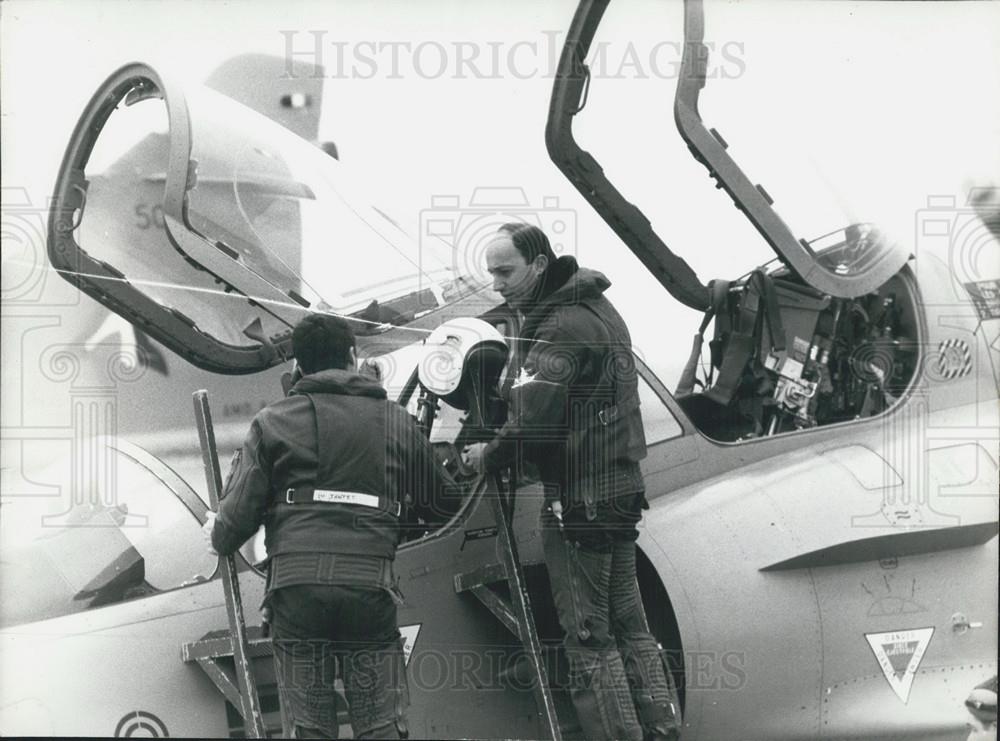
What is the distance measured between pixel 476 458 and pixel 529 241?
0.76 m

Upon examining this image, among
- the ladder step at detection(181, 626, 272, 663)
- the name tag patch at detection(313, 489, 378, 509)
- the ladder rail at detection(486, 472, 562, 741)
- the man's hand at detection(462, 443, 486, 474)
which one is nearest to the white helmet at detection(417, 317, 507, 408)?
the man's hand at detection(462, 443, 486, 474)

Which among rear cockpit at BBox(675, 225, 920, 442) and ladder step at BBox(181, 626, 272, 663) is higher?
rear cockpit at BBox(675, 225, 920, 442)

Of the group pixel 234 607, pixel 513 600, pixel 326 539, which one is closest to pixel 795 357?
pixel 513 600

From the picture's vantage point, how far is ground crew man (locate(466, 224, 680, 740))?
3.82 metres

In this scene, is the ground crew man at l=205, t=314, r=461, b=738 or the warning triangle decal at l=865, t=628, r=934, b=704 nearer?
the ground crew man at l=205, t=314, r=461, b=738

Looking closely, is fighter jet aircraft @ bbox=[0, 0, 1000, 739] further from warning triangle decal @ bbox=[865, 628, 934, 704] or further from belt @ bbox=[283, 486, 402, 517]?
belt @ bbox=[283, 486, 402, 517]

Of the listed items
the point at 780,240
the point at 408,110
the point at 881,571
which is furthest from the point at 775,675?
the point at 408,110

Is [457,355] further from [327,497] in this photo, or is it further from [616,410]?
[327,497]

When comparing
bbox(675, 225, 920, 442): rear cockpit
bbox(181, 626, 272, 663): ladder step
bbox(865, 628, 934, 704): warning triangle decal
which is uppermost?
bbox(675, 225, 920, 442): rear cockpit

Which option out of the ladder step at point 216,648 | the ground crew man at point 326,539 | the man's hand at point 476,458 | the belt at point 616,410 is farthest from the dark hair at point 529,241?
the ladder step at point 216,648

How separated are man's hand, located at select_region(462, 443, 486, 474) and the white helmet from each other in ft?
0.68

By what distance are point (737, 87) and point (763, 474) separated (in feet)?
4.57

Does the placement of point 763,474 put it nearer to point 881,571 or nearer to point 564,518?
point 881,571

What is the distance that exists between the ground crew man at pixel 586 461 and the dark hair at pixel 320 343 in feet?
1.94
